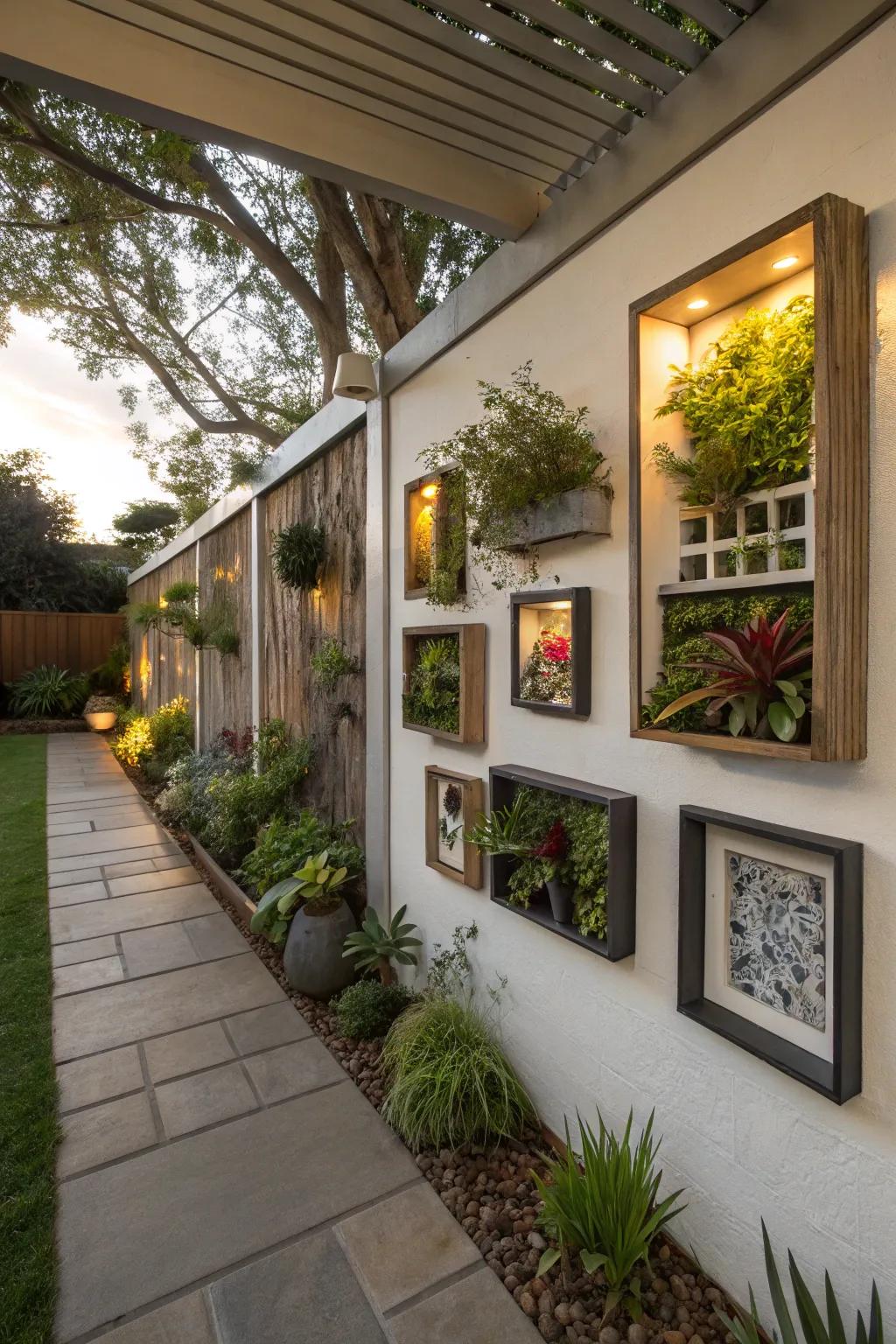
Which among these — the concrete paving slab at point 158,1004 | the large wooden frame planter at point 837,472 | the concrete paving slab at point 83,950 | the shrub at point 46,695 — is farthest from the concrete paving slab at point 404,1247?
the shrub at point 46,695

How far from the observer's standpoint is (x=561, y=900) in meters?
1.88

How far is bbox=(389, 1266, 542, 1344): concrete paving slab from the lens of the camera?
56.7 inches

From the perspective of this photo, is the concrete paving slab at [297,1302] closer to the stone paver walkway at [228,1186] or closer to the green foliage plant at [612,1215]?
the stone paver walkway at [228,1186]

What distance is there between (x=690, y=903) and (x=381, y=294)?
160 inches

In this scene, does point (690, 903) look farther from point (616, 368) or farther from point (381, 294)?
point (381, 294)

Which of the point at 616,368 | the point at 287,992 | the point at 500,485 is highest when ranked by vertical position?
the point at 616,368

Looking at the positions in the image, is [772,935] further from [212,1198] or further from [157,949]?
[157,949]

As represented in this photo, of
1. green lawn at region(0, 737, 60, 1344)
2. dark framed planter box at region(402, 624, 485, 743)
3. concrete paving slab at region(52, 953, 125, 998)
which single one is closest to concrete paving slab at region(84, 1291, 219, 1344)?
green lawn at region(0, 737, 60, 1344)

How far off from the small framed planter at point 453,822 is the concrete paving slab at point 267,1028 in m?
0.89

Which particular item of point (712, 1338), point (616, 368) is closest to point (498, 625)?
point (616, 368)

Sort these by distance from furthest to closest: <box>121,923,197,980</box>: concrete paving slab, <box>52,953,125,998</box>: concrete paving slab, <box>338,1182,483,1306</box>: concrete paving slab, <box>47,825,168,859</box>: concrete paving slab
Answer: <box>47,825,168,859</box>: concrete paving slab < <box>121,923,197,980</box>: concrete paving slab < <box>52,953,125,998</box>: concrete paving slab < <box>338,1182,483,1306</box>: concrete paving slab

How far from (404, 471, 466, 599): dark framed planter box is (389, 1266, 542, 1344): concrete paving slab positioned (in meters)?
2.17

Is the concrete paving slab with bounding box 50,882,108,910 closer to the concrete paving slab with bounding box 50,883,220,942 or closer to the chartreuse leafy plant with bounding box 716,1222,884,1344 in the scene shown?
the concrete paving slab with bounding box 50,883,220,942

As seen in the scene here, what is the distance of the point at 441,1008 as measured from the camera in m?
2.31
